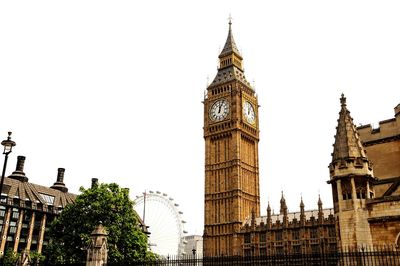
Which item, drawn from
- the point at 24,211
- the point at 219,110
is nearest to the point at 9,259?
the point at 24,211

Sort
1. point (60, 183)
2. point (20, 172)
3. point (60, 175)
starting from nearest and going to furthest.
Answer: point (20, 172), point (60, 183), point (60, 175)

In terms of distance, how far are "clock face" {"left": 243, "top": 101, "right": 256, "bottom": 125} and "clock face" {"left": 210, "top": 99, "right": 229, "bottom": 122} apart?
12.5 ft

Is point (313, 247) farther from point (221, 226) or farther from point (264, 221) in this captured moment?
point (221, 226)

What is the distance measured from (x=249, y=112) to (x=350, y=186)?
66.4 m

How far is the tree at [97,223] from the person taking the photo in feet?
115

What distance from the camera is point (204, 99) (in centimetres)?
8906

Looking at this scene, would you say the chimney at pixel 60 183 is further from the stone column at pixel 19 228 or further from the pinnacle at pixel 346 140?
the pinnacle at pixel 346 140

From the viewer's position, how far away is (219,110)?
8575cm

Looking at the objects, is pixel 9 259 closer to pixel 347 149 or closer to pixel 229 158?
pixel 229 158

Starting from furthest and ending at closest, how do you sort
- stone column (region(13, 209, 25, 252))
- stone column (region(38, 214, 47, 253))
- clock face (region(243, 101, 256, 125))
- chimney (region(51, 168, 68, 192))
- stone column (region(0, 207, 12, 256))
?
clock face (region(243, 101, 256, 125))
chimney (region(51, 168, 68, 192))
stone column (region(38, 214, 47, 253))
stone column (region(13, 209, 25, 252))
stone column (region(0, 207, 12, 256))

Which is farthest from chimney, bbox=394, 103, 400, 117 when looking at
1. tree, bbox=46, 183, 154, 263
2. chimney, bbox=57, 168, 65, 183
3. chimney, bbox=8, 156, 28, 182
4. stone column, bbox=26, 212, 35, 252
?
chimney, bbox=57, 168, 65, 183

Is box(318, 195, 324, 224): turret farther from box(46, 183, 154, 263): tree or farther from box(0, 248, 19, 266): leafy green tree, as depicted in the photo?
box(0, 248, 19, 266): leafy green tree

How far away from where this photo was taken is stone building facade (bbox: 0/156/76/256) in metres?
65.5

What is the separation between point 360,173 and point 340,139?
2.15 metres
